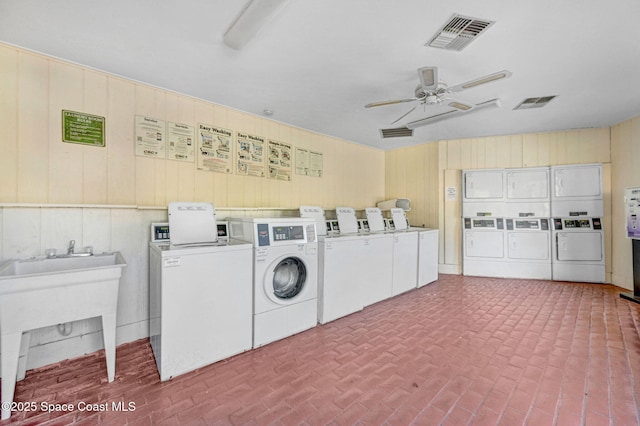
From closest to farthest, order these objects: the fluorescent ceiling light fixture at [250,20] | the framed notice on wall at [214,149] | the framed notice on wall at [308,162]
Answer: the fluorescent ceiling light fixture at [250,20], the framed notice on wall at [214,149], the framed notice on wall at [308,162]

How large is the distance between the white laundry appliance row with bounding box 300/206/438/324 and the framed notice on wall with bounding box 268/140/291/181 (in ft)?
2.20

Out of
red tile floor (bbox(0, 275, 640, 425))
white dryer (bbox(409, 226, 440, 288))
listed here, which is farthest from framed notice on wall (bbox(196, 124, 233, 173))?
white dryer (bbox(409, 226, 440, 288))

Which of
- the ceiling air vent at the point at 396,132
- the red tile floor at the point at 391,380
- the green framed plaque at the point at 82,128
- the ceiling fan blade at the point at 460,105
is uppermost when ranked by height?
the ceiling air vent at the point at 396,132

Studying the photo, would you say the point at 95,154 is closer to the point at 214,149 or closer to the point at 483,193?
the point at 214,149

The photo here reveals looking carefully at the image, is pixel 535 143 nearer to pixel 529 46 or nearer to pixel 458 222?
pixel 458 222

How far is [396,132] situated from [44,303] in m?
4.75

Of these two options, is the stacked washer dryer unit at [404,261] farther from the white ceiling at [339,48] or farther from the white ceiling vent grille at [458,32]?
the white ceiling vent grille at [458,32]

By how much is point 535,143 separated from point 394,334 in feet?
15.2

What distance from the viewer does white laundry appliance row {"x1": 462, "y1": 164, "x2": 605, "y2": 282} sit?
182 inches

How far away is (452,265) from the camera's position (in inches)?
211

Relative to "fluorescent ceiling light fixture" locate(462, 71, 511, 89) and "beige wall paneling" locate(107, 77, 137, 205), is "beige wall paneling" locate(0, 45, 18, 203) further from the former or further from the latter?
"fluorescent ceiling light fixture" locate(462, 71, 511, 89)

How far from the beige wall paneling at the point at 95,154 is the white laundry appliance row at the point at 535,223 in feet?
18.5

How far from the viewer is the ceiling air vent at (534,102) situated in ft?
11.0

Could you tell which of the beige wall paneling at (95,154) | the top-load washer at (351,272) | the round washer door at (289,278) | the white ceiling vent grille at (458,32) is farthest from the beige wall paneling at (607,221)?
the beige wall paneling at (95,154)
